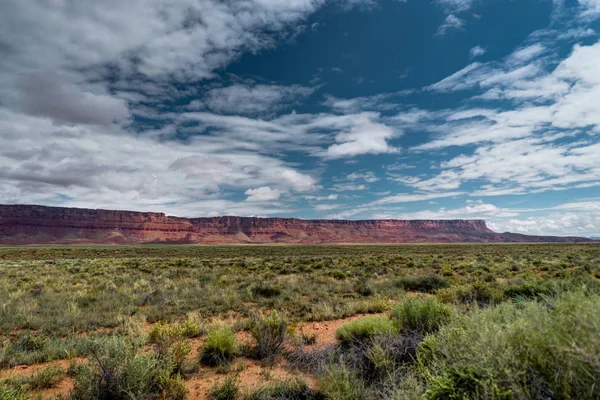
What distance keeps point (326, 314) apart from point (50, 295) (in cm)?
1132

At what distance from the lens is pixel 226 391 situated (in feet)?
15.8

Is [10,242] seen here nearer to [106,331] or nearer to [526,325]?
[106,331]

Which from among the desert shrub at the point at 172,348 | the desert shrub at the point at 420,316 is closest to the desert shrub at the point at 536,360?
the desert shrub at the point at 420,316

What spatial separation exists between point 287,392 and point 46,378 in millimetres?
4144

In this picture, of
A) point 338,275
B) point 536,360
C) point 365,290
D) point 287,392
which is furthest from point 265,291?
point 536,360

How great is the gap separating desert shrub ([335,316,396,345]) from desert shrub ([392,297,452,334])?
0.33m

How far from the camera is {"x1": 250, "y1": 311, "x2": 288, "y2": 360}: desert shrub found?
6502 mm

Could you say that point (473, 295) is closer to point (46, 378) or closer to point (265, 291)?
point (265, 291)

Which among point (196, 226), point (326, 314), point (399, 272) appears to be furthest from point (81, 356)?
point (196, 226)

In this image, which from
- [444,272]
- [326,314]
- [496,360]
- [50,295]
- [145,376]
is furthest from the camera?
[444,272]

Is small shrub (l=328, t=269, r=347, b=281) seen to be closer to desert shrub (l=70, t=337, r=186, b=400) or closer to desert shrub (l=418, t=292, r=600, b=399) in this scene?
desert shrub (l=70, t=337, r=186, b=400)

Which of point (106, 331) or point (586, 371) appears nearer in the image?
point (586, 371)

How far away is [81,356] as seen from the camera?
6.71m

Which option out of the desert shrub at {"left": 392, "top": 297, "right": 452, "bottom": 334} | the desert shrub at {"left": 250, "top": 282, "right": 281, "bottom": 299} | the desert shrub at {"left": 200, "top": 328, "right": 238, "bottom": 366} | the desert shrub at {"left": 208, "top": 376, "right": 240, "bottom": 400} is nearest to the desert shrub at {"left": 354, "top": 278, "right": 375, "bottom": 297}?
the desert shrub at {"left": 250, "top": 282, "right": 281, "bottom": 299}
